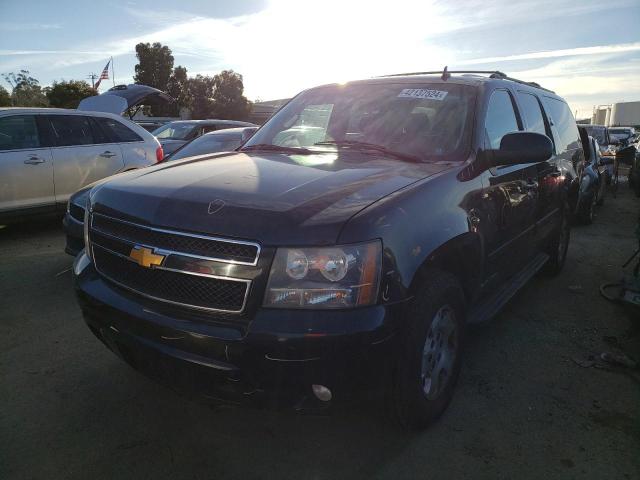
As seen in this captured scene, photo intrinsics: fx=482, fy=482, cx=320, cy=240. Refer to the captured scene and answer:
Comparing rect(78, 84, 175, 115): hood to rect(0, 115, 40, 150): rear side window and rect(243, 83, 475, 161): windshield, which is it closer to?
rect(0, 115, 40, 150): rear side window

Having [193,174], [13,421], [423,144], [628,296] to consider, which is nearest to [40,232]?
[13,421]

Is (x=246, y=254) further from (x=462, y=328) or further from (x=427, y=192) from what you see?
(x=462, y=328)

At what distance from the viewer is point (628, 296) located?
3.74 m

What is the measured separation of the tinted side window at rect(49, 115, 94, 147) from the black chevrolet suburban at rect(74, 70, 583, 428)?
15.1 ft

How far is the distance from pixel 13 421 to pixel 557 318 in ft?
13.2

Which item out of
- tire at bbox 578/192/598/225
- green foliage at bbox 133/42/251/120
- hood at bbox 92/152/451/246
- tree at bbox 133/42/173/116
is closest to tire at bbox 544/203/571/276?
hood at bbox 92/152/451/246

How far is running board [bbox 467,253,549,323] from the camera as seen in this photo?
299cm

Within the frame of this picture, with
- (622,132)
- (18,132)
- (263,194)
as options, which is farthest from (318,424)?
(622,132)

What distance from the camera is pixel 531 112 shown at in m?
4.05

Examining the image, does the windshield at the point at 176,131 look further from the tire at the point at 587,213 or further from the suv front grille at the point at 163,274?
the suv front grille at the point at 163,274

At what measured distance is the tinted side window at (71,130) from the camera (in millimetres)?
6594

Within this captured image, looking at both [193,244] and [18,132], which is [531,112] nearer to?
[193,244]

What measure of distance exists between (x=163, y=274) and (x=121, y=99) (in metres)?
9.72

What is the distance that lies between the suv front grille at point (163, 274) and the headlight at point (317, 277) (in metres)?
0.12
